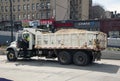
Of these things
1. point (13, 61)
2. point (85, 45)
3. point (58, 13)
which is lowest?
point (13, 61)

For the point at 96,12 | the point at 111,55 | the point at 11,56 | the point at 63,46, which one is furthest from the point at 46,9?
the point at 63,46

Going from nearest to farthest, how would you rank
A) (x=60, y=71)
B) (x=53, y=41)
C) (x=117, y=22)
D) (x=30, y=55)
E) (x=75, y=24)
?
(x=60, y=71)
(x=53, y=41)
(x=30, y=55)
(x=117, y=22)
(x=75, y=24)

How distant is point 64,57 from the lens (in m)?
21.0

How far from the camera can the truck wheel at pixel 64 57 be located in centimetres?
2078

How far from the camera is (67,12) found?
90.4 meters

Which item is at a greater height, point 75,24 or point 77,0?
point 77,0

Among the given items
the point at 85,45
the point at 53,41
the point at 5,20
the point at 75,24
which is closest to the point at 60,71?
the point at 85,45

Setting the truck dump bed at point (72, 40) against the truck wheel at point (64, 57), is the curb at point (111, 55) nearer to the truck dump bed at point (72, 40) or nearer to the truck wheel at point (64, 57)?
the truck dump bed at point (72, 40)

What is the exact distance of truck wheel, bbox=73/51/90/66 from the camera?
2001 cm

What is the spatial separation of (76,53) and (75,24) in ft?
144

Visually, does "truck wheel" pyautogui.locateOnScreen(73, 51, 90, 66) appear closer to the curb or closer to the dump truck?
the dump truck

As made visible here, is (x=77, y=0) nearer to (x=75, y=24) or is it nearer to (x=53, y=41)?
(x=75, y=24)

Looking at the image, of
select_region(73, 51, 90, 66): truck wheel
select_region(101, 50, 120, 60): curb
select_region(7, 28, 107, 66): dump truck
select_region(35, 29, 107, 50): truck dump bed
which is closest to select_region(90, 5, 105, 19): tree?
select_region(101, 50, 120, 60): curb

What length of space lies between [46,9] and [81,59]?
6708 cm
